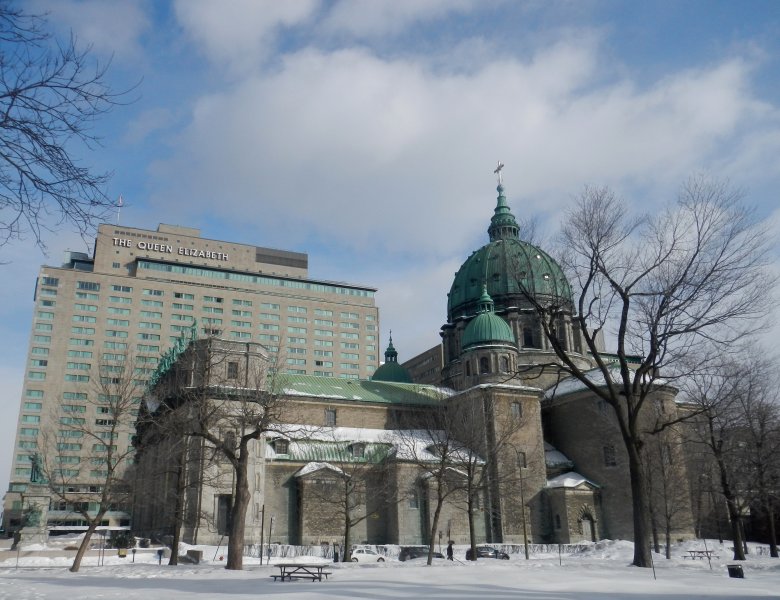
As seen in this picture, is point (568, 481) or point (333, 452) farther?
point (568, 481)

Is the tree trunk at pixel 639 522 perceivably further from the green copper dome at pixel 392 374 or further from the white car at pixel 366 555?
the green copper dome at pixel 392 374

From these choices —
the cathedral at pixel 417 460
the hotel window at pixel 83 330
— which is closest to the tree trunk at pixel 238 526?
the cathedral at pixel 417 460

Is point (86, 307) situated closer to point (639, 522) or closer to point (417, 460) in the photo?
point (417, 460)

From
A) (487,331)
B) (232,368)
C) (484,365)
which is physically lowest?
(232,368)

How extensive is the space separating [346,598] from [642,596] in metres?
7.54

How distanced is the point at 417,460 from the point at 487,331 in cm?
2371

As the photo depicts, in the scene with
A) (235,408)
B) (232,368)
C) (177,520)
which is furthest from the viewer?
(232,368)

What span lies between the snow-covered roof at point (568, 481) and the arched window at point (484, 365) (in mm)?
12057

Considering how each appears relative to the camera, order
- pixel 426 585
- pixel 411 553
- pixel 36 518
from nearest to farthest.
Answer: pixel 426 585, pixel 411 553, pixel 36 518

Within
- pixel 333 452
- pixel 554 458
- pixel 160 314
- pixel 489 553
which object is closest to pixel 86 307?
pixel 160 314

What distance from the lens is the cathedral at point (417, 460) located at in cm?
5159

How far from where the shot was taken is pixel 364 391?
6825 cm

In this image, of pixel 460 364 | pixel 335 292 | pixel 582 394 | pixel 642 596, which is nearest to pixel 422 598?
pixel 642 596

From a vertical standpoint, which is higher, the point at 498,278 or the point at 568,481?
the point at 498,278
